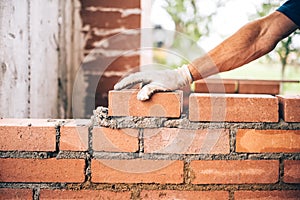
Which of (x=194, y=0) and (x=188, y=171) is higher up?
(x=194, y=0)

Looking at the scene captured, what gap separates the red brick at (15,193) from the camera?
1195mm

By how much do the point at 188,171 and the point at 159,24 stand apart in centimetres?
184

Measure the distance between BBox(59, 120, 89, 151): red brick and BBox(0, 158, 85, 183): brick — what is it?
0.14 feet

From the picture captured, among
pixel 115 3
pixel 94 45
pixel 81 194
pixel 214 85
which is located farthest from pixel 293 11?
pixel 94 45

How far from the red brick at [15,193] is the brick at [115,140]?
0.26 metres

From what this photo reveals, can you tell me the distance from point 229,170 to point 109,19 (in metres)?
1.30

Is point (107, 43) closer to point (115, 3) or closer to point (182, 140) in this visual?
point (115, 3)

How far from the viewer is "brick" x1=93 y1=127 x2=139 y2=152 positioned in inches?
46.8

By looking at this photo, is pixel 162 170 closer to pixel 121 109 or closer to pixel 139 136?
pixel 139 136

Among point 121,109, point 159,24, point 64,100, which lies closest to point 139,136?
point 121,109

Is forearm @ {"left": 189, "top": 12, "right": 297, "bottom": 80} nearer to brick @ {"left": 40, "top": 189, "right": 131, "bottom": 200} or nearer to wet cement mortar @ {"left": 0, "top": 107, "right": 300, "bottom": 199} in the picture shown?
wet cement mortar @ {"left": 0, "top": 107, "right": 300, "bottom": 199}

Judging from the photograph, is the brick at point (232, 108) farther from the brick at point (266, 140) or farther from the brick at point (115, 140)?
the brick at point (115, 140)

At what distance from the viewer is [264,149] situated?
→ 120cm

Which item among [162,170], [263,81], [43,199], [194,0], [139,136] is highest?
[194,0]
